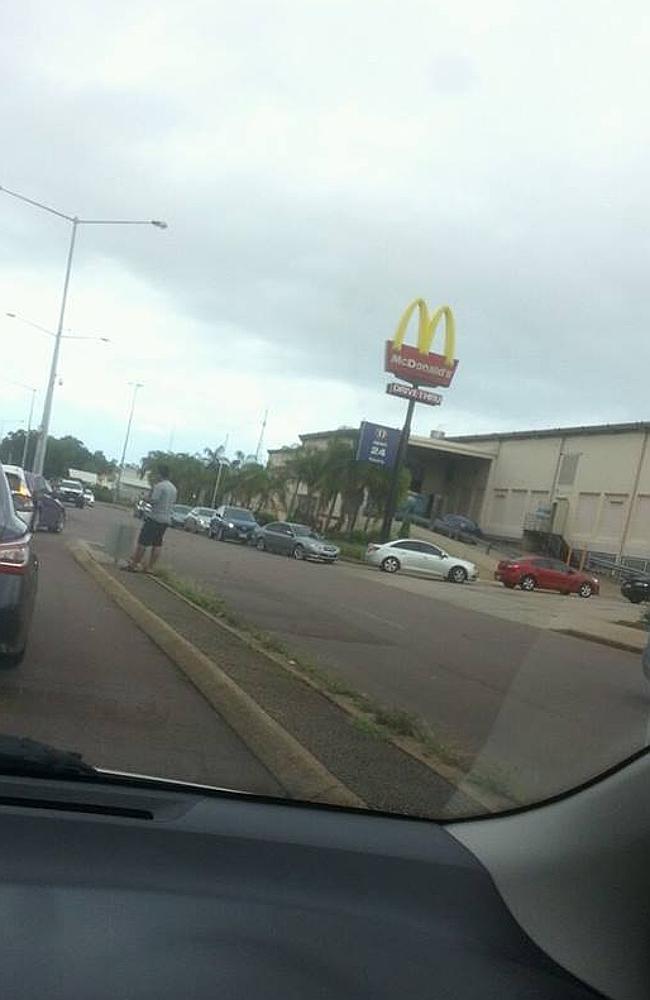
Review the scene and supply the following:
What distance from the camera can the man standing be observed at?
16.2m

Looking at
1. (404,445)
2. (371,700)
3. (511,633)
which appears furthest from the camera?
(404,445)

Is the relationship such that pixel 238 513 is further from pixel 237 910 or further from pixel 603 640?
pixel 237 910

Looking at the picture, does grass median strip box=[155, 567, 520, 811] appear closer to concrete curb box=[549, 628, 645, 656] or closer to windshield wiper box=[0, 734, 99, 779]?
concrete curb box=[549, 628, 645, 656]

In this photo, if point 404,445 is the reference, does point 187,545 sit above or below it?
below

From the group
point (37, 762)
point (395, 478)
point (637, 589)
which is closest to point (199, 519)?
point (395, 478)

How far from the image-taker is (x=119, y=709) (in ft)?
21.4

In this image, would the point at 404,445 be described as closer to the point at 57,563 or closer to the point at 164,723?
the point at 164,723

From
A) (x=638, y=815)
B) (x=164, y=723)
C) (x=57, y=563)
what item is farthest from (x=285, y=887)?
(x=57, y=563)

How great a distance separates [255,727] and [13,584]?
1760mm

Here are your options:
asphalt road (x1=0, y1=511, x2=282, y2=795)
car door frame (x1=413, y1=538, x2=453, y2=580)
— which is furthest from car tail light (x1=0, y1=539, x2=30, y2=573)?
car door frame (x1=413, y1=538, x2=453, y2=580)

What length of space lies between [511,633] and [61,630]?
3975 millimetres

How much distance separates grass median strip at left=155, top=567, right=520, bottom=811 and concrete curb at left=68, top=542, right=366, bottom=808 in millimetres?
502

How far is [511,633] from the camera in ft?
27.8

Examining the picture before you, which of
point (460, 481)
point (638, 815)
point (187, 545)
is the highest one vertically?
point (460, 481)
